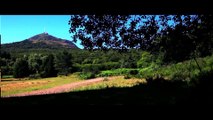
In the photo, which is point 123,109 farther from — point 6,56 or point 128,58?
point 6,56

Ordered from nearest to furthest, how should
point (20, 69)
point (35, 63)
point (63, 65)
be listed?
point (20, 69), point (63, 65), point (35, 63)

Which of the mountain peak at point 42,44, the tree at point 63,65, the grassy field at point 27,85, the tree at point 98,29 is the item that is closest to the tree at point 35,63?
the tree at point 63,65

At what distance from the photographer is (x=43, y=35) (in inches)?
6781

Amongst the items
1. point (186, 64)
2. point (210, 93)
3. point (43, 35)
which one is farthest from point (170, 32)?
point (43, 35)


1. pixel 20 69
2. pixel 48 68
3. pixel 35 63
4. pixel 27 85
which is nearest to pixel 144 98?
pixel 27 85

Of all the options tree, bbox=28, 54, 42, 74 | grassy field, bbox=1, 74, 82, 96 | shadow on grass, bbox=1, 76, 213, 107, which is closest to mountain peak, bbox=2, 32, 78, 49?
tree, bbox=28, 54, 42, 74

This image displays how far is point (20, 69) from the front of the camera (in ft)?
210

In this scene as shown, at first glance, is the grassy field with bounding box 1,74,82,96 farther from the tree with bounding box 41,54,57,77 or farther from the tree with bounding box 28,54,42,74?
the tree with bounding box 28,54,42,74

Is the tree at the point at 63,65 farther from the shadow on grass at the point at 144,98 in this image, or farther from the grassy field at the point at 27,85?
the shadow on grass at the point at 144,98

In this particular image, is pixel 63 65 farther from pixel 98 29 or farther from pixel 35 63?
pixel 98 29

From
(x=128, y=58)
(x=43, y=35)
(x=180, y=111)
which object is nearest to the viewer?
(x=180, y=111)

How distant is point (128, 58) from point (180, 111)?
4743 centimetres

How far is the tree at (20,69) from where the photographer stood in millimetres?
63253

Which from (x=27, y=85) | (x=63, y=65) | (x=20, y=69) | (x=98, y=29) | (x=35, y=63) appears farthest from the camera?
(x=35, y=63)
